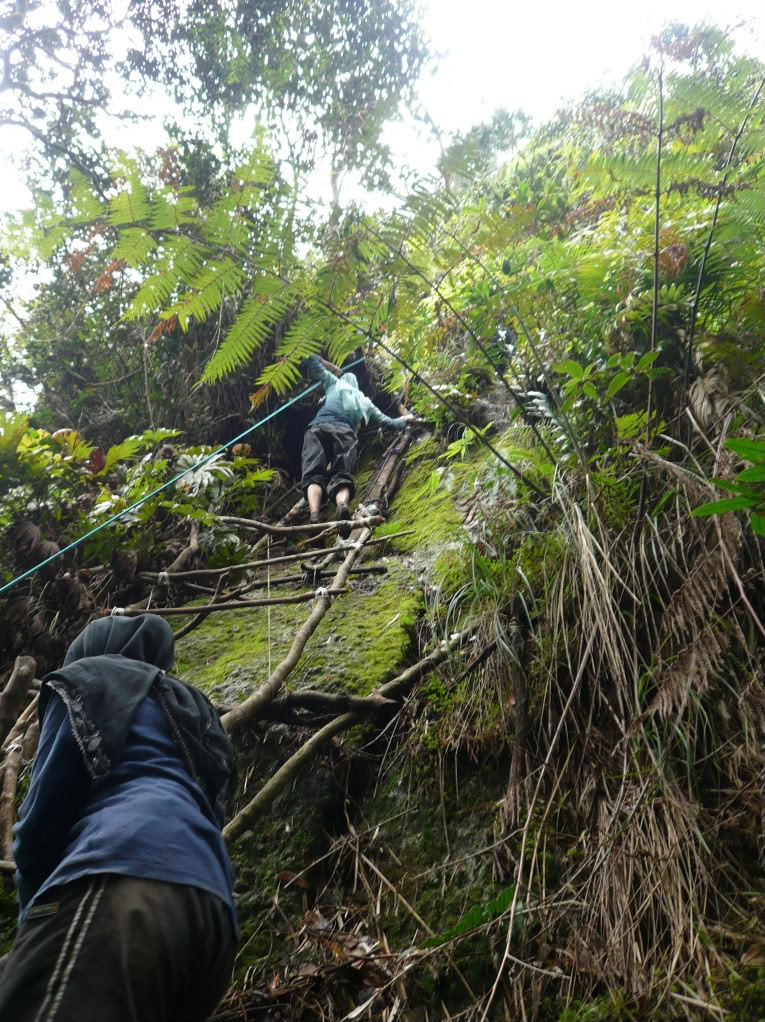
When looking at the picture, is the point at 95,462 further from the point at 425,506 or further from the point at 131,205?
the point at 131,205

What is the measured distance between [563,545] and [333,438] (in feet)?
12.5

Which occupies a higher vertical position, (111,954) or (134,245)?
(134,245)

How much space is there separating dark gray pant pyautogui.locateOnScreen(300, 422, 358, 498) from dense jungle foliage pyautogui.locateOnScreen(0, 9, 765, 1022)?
154 centimetres

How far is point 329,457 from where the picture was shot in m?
6.39

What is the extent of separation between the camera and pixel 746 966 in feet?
5.29

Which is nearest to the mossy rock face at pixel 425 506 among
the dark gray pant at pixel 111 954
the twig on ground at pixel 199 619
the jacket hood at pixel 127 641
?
the twig on ground at pixel 199 619

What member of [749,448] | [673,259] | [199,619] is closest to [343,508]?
[199,619]

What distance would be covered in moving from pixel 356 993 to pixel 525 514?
2083 millimetres

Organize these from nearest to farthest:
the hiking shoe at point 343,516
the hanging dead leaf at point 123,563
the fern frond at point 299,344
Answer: the fern frond at point 299,344
the hanging dead leaf at point 123,563
the hiking shoe at point 343,516

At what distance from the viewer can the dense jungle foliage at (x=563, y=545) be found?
6.21 ft

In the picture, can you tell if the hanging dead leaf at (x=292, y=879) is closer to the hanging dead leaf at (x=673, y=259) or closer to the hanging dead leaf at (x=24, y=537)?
the hanging dead leaf at (x=24, y=537)

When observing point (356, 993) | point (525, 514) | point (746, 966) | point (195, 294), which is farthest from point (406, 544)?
point (746, 966)

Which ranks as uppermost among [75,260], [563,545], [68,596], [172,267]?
[75,260]

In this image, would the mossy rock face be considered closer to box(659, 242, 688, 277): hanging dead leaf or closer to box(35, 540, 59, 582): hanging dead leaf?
box(659, 242, 688, 277): hanging dead leaf
